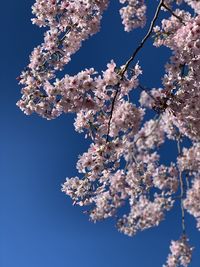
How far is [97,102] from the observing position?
738cm

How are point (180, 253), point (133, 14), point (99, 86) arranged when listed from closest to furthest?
point (99, 86), point (133, 14), point (180, 253)

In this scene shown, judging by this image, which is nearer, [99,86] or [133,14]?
[99,86]

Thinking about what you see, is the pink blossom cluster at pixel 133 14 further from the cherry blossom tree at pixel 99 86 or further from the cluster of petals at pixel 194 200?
the cluster of petals at pixel 194 200

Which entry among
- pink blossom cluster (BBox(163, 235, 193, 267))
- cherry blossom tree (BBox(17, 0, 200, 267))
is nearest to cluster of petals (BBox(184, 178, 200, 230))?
pink blossom cluster (BBox(163, 235, 193, 267))

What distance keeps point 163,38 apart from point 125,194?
21.6 feet

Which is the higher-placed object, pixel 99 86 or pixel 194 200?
pixel 194 200

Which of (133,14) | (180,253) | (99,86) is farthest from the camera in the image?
(180,253)

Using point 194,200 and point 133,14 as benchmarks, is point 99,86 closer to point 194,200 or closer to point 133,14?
point 133,14

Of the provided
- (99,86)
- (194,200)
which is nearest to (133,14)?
(99,86)

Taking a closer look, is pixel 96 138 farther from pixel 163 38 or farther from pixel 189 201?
pixel 189 201

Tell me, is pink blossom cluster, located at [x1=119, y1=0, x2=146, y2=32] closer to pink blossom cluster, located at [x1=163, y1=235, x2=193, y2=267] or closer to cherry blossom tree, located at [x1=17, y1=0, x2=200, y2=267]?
cherry blossom tree, located at [x1=17, y1=0, x2=200, y2=267]

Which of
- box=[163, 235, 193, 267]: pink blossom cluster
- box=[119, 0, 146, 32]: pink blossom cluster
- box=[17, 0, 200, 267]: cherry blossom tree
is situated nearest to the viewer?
box=[17, 0, 200, 267]: cherry blossom tree

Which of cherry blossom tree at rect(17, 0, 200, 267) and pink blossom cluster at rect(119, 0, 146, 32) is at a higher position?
pink blossom cluster at rect(119, 0, 146, 32)

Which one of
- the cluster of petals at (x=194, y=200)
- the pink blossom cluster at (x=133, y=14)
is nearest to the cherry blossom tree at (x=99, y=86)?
the pink blossom cluster at (x=133, y=14)
